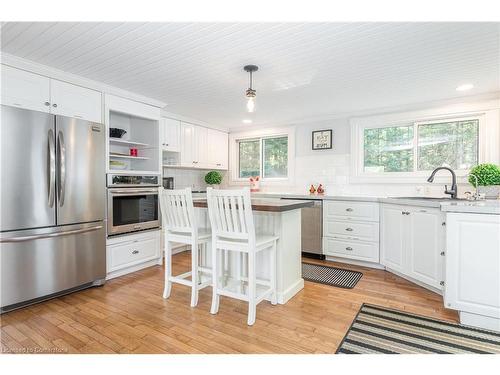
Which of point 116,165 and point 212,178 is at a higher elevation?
point 116,165

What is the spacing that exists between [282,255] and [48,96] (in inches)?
110

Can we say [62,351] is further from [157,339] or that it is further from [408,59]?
[408,59]

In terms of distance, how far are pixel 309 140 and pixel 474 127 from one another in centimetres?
225

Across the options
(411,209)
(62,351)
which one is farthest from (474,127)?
(62,351)

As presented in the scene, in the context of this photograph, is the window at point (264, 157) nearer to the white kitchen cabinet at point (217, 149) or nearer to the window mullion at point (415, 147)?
the white kitchen cabinet at point (217, 149)

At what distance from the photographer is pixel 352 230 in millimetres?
3734

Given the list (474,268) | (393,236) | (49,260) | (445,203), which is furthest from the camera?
(393,236)

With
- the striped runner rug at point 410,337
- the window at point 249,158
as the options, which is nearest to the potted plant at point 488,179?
the striped runner rug at point 410,337

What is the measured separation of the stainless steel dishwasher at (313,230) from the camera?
13.1 feet

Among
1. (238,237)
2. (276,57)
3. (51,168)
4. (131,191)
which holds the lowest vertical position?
(238,237)

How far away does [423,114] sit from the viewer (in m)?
3.75

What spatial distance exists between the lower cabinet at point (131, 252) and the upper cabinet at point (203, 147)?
141 centimetres

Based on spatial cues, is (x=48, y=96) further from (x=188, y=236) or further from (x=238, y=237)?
(x=238, y=237)

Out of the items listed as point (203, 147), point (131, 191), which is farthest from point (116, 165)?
point (203, 147)
